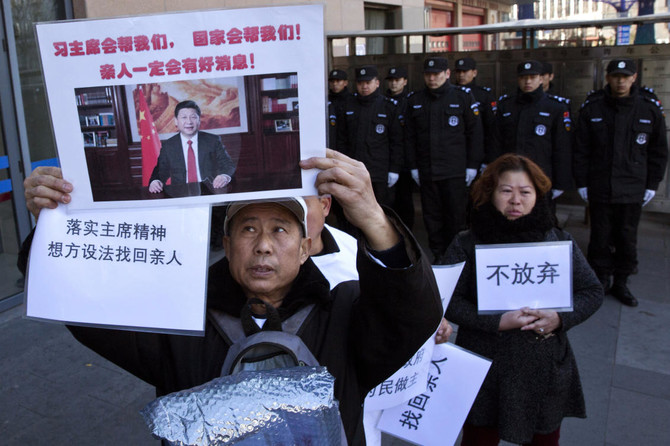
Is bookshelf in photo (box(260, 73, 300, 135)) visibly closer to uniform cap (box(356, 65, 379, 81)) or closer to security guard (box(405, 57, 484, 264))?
security guard (box(405, 57, 484, 264))

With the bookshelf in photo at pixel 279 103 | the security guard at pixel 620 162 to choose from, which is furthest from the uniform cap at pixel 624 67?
the bookshelf in photo at pixel 279 103

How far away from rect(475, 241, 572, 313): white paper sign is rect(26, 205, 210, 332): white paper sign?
5.01 feet

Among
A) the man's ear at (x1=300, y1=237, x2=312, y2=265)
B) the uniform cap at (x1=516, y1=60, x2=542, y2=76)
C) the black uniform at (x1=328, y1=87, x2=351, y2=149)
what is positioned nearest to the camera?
the man's ear at (x1=300, y1=237, x2=312, y2=265)

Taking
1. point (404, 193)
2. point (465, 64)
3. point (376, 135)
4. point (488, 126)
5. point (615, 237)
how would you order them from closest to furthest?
1. point (615, 237)
2. point (488, 126)
3. point (376, 135)
4. point (465, 64)
5. point (404, 193)

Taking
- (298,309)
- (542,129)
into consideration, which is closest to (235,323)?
(298,309)

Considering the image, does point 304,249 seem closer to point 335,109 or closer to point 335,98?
point 335,109

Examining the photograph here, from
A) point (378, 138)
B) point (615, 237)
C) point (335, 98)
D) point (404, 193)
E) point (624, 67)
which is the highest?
point (624, 67)

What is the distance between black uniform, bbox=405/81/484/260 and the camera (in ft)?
22.0

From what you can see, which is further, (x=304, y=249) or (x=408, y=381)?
(x=408, y=381)

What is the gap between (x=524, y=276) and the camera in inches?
106

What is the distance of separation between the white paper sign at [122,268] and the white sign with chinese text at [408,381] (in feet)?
3.42

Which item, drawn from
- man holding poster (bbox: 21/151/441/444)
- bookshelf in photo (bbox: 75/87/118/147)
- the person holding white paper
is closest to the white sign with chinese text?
the person holding white paper

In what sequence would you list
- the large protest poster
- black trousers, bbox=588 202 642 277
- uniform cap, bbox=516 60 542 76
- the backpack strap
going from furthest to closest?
uniform cap, bbox=516 60 542 76 → black trousers, bbox=588 202 642 277 → the backpack strap → the large protest poster

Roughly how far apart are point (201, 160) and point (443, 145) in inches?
216
